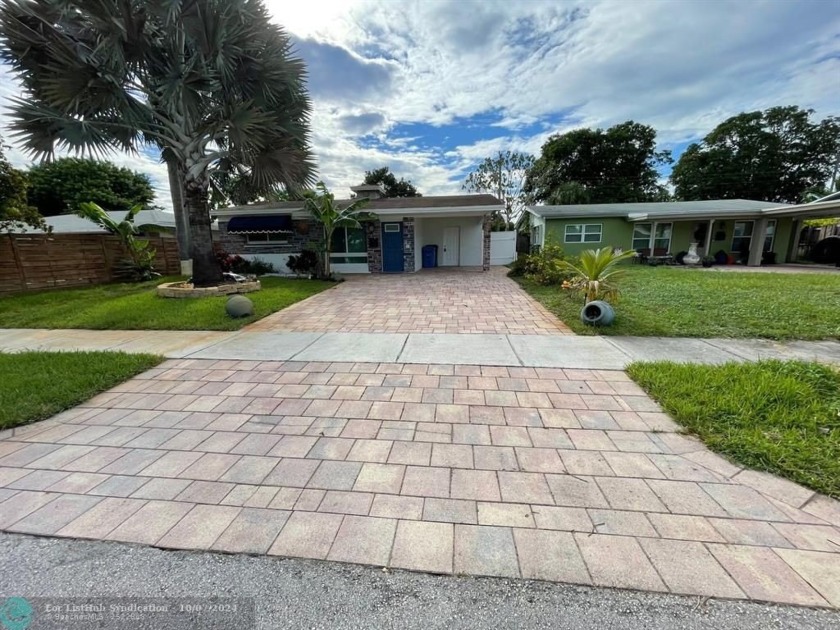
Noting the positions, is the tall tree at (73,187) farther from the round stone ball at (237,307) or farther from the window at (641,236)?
the window at (641,236)

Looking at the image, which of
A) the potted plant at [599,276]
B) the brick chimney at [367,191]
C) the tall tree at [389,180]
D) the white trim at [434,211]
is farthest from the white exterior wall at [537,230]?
the tall tree at [389,180]

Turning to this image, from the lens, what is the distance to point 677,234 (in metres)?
16.5

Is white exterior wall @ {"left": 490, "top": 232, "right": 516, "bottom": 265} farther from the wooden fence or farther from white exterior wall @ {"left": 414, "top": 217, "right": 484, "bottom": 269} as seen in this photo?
the wooden fence

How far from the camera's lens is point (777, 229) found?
16203mm

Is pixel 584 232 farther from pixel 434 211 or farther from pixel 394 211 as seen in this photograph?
pixel 394 211

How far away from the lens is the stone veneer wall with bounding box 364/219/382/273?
562 inches

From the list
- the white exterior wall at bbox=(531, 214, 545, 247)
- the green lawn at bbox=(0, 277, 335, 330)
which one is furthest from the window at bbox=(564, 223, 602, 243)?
the green lawn at bbox=(0, 277, 335, 330)

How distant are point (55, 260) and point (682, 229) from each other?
24267 mm

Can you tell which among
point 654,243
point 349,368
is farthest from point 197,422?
point 654,243

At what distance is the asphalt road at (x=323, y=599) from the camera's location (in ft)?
4.53

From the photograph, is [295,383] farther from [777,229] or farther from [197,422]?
[777,229]

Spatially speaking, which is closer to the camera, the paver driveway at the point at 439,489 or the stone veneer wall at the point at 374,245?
the paver driveway at the point at 439,489

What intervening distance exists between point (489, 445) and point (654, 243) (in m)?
18.2

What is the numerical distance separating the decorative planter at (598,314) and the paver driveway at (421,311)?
15.9 inches
